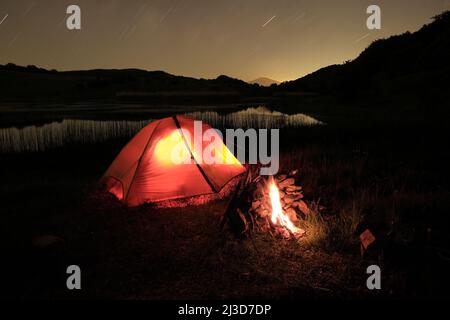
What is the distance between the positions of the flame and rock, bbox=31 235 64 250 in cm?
335

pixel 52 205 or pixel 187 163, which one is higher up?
pixel 187 163

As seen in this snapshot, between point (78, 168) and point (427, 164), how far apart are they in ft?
35.5

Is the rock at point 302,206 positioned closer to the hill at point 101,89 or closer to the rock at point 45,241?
the rock at point 45,241

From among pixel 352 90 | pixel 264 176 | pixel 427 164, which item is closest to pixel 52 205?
pixel 264 176

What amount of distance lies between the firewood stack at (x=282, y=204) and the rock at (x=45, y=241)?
3.08 meters

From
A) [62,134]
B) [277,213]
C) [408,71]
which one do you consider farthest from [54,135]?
[408,71]

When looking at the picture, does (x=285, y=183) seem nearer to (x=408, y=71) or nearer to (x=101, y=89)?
(x=408, y=71)

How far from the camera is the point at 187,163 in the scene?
710 cm

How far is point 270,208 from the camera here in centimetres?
570

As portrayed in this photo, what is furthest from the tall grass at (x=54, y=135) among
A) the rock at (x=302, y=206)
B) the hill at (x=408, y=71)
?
the hill at (x=408, y=71)

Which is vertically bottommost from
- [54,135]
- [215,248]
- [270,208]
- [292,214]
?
[215,248]

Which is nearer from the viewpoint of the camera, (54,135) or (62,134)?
(54,135)

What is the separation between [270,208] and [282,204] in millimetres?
287
